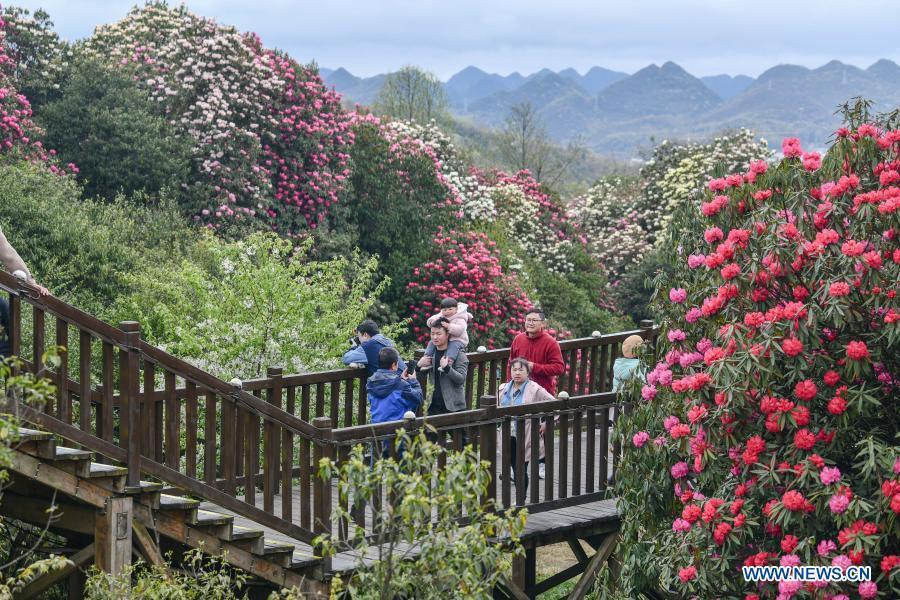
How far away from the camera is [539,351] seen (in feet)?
35.6

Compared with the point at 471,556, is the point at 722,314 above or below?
above

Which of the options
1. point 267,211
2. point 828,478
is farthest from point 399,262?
point 828,478

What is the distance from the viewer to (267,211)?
81.2 ft

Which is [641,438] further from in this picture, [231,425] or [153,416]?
[153,416]

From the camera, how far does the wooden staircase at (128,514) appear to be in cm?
762

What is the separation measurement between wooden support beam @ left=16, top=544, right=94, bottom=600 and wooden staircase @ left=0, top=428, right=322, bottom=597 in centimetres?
4

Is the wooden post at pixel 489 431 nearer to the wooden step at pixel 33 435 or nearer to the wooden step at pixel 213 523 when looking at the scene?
the wooden step at pixel 213 523

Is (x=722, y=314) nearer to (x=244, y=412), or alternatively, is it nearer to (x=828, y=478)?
(x=828, y=478)

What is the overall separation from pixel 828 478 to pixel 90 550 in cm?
496

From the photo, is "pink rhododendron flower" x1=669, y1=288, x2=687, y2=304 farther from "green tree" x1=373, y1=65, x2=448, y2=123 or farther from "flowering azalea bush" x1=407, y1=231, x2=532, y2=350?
"green tree" x1=373, y1=65, x2=448, y2=123

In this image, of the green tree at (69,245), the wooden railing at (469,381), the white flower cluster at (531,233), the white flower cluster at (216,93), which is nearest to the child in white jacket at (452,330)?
the wooden railing at (469,381)

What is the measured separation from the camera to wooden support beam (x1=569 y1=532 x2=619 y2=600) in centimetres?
1074

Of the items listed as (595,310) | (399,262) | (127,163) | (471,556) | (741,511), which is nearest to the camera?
(471,556)

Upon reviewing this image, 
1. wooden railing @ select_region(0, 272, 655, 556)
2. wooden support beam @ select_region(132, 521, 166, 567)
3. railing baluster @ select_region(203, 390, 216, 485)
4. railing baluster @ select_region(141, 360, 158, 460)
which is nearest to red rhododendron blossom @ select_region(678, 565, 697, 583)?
wooden railing @ select_region(0, 272, 655, 556)
